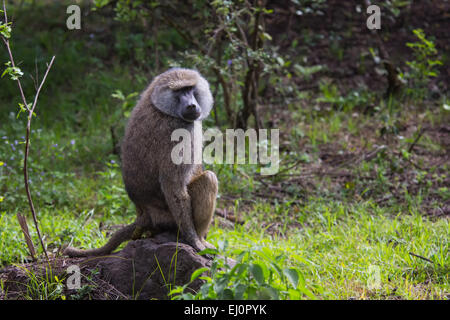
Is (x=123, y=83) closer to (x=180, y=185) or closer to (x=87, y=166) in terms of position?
(x=87, y=166)

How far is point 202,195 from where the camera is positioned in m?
3.73

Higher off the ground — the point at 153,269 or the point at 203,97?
the point at 203,97

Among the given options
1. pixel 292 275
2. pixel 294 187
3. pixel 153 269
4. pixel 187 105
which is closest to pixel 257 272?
pixel 292 275

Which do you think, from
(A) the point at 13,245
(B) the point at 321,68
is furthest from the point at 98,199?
(B) the point at 321,68

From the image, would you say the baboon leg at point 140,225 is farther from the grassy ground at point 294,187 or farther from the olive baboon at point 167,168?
the grassy ground at point 294,187

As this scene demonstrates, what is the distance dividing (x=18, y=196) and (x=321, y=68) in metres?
5.11

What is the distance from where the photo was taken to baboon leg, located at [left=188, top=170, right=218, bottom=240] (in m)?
3.73

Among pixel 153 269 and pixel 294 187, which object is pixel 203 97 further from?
pixel 294 187

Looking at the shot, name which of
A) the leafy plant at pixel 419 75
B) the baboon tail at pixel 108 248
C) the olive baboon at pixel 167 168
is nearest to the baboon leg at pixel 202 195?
the olive baboon at pixel 167 168

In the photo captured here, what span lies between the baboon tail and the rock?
216mm

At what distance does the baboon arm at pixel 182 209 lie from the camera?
143 inches

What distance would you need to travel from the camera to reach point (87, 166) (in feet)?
21.4

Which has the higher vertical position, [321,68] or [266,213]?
[321,68]

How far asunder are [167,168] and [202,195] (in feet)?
1.10
